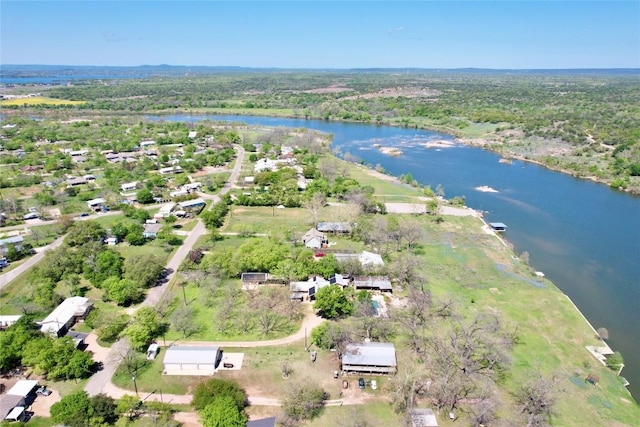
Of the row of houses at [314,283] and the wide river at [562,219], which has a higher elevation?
the row of houses at [314,283]

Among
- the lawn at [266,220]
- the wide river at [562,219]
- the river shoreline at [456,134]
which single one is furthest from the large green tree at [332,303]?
the river shoreline at [456,134]

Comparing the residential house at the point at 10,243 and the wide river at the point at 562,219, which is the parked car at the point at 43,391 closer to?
the residential house at the point at 10,243

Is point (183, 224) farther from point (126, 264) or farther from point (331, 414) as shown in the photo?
point (331, 414)

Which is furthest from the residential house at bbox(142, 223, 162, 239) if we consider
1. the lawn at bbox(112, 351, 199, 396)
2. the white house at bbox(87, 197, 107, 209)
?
the lawn at bbox(112, 351, 199, 396)

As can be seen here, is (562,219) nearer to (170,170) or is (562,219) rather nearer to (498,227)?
(498,227)

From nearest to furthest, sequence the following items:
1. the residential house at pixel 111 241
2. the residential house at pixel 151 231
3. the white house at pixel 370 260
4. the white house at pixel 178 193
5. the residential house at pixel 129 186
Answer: the white house at pixel 370 260, the residential house at pixel 111 241, the residential house at pixel 151 231, the white house at pixel 178 193, the residential house at pixel 129 186

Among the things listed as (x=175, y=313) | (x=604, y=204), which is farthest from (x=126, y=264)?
(x=604, y=204)
